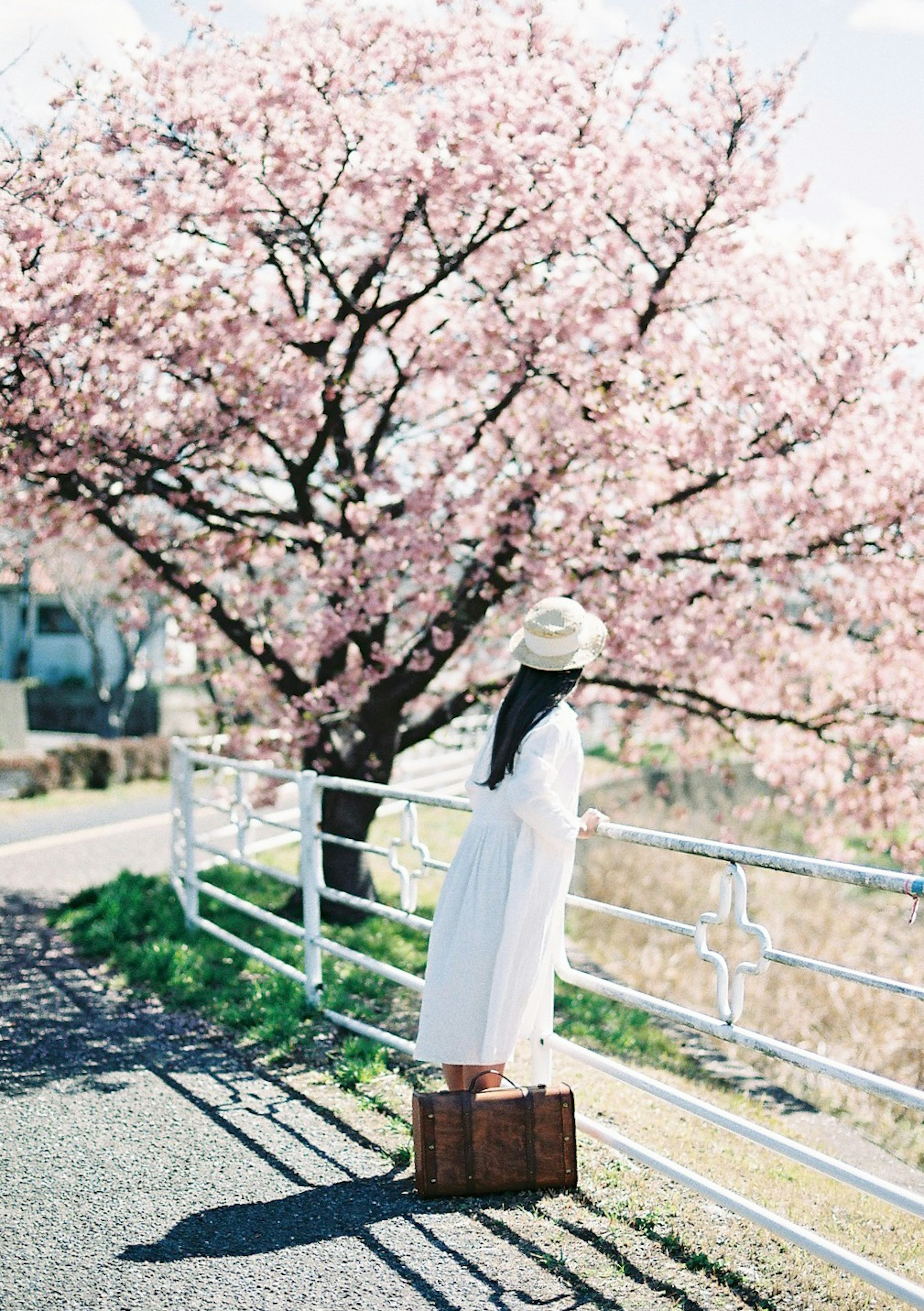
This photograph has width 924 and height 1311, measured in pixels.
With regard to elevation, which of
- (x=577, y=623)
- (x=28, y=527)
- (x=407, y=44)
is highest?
(x=407, y=44)

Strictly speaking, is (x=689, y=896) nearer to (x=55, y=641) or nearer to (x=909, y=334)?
(x=909, y=334)

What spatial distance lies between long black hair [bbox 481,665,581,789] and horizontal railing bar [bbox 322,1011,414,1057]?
1644 mm

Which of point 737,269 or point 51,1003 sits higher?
point 737,269

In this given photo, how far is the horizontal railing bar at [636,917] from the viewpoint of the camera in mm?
3990

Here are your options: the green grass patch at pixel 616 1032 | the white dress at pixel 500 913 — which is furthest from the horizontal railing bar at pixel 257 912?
the white dress at pixel 500 913

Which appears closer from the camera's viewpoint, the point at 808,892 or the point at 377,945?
the point at 377,945

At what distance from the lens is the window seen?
39.0m

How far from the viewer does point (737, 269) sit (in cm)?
873

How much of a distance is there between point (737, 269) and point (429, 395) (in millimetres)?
2524

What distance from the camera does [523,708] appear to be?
4.20m

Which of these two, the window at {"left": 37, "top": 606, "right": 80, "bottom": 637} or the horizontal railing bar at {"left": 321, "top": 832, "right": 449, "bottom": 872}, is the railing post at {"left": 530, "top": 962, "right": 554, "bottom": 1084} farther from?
the window at {"left": 37, "top": 606, "right": 80, "bottom": 637}

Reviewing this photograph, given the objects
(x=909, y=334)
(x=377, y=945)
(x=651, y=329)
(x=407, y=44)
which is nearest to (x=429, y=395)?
(x=651, y=329)

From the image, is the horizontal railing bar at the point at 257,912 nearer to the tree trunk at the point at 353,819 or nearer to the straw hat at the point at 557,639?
the tree trunk at the point at 353,819

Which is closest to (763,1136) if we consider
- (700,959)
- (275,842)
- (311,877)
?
(700,959)
